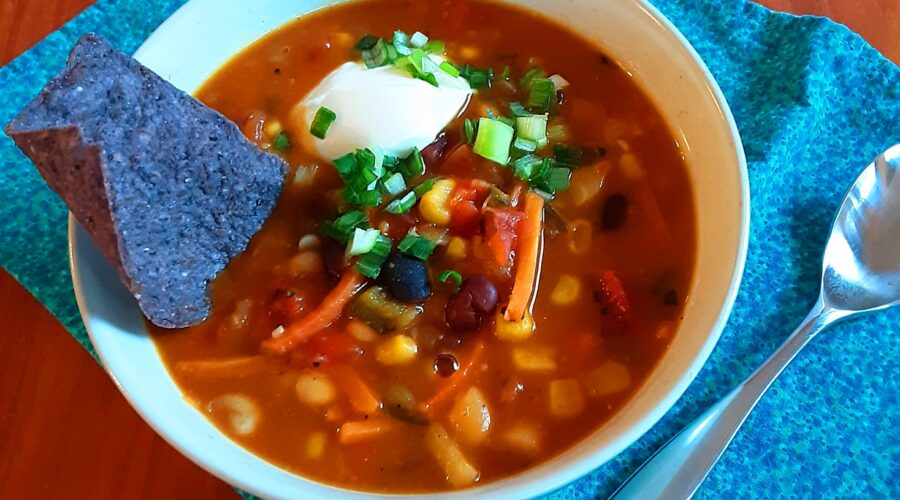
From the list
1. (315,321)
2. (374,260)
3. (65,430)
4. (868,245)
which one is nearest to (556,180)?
(374,260)

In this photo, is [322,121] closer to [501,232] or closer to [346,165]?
[346,165]

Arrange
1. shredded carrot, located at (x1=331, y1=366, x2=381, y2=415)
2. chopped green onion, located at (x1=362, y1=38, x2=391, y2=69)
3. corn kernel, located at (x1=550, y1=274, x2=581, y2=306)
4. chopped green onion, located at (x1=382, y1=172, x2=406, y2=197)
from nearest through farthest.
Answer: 1. shredded carrot, located at (x1=331, y1=366, x2=381, y2=415)
2. corn kernel, located at (x1=550, y1=274, x2=581, y2=306)
3. chopped green onion, located at (x1=382, y1=172, x2=406, y2=197)
4. chopped green onion, located at (x1=362, y1=38, x2=391, y2=69)

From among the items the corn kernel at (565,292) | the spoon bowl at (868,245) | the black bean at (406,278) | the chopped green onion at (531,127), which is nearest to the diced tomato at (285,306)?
the black bean at (406,278)

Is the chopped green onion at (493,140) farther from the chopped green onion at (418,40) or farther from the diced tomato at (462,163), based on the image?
the chopped green onion at (418,40)

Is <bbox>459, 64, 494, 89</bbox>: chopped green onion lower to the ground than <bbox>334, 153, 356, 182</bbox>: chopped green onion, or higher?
higher

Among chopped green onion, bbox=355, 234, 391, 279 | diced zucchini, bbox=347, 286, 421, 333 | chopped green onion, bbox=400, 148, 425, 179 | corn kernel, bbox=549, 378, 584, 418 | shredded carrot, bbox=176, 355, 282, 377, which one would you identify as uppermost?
chopped green onion, bbox=400, 148, 425, 179

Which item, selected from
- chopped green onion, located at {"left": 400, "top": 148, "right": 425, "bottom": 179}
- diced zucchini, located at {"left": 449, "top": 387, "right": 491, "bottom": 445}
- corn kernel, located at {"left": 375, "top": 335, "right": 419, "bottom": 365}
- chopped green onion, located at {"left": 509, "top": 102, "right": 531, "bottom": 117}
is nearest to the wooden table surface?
corn kernel, located at {"left": 375, "top": 335, "right": 419, "bottom": 365}

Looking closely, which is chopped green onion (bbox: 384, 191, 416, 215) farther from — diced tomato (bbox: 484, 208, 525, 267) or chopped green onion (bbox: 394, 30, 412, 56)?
chopped green onion (bbox: 394, 30, 412, 56)

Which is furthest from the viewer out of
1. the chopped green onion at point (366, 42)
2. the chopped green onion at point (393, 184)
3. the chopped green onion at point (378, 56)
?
the chopped green onion at point (366, 42)
